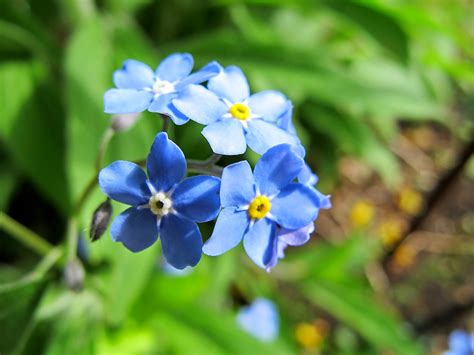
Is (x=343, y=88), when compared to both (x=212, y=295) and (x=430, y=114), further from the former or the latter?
(x=212, y=295)

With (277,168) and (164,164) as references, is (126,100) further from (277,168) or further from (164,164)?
(277,168)

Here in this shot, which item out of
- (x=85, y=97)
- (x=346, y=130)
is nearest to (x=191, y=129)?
(x=85, y=97)

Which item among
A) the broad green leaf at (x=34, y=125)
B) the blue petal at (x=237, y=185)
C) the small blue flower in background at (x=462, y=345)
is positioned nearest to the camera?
the blue petal at (x=237, y=185)

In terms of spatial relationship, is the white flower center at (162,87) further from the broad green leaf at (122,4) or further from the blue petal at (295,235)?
the broad green leaf at (122,4)

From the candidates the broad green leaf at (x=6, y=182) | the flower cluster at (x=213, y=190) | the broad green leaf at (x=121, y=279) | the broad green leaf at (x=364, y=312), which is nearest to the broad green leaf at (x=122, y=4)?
the broad green leaf at (x=6, y=182)

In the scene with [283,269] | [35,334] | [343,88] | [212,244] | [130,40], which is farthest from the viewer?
[283,269]

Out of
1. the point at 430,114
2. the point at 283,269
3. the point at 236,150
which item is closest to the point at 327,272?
the point at 283,269
